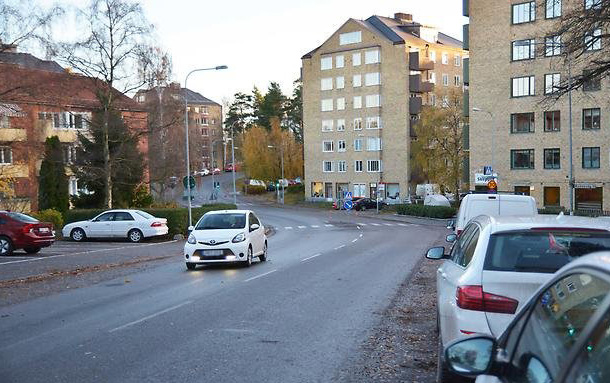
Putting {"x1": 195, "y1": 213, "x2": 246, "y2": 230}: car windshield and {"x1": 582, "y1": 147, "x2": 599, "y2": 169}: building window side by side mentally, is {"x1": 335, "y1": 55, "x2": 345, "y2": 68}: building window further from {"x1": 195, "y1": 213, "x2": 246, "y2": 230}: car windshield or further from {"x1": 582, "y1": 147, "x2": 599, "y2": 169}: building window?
{"x1": 195, "y1": 213, "x2": 246, "y2": 230}: car windshield

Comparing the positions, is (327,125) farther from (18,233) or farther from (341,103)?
(18,233)

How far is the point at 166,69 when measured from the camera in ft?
141

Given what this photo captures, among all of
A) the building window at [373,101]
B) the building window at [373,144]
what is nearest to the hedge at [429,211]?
the building window at [373,144]

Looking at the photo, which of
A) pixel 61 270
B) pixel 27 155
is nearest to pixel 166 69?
pixel 27 155

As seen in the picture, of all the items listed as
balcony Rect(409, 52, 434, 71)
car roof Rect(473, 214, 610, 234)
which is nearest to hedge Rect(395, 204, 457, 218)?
balcony Rect(409, 52, 434, 71)

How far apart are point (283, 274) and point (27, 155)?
50.3 feet

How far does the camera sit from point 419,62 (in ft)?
254

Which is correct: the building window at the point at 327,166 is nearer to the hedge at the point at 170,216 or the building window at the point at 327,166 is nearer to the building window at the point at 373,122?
the building window at the point at 373,122

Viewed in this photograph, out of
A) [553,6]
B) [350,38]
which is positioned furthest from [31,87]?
[350,38]

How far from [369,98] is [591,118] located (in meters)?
32.4

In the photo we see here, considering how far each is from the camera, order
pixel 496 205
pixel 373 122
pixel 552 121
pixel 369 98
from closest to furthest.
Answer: pixel 496 205 < pixel 552 121 < pixel 373 122 < pixel 369 98

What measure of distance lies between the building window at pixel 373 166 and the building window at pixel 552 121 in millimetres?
27445

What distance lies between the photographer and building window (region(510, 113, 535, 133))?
55.2 m

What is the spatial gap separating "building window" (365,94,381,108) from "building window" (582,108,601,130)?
30.6 m
